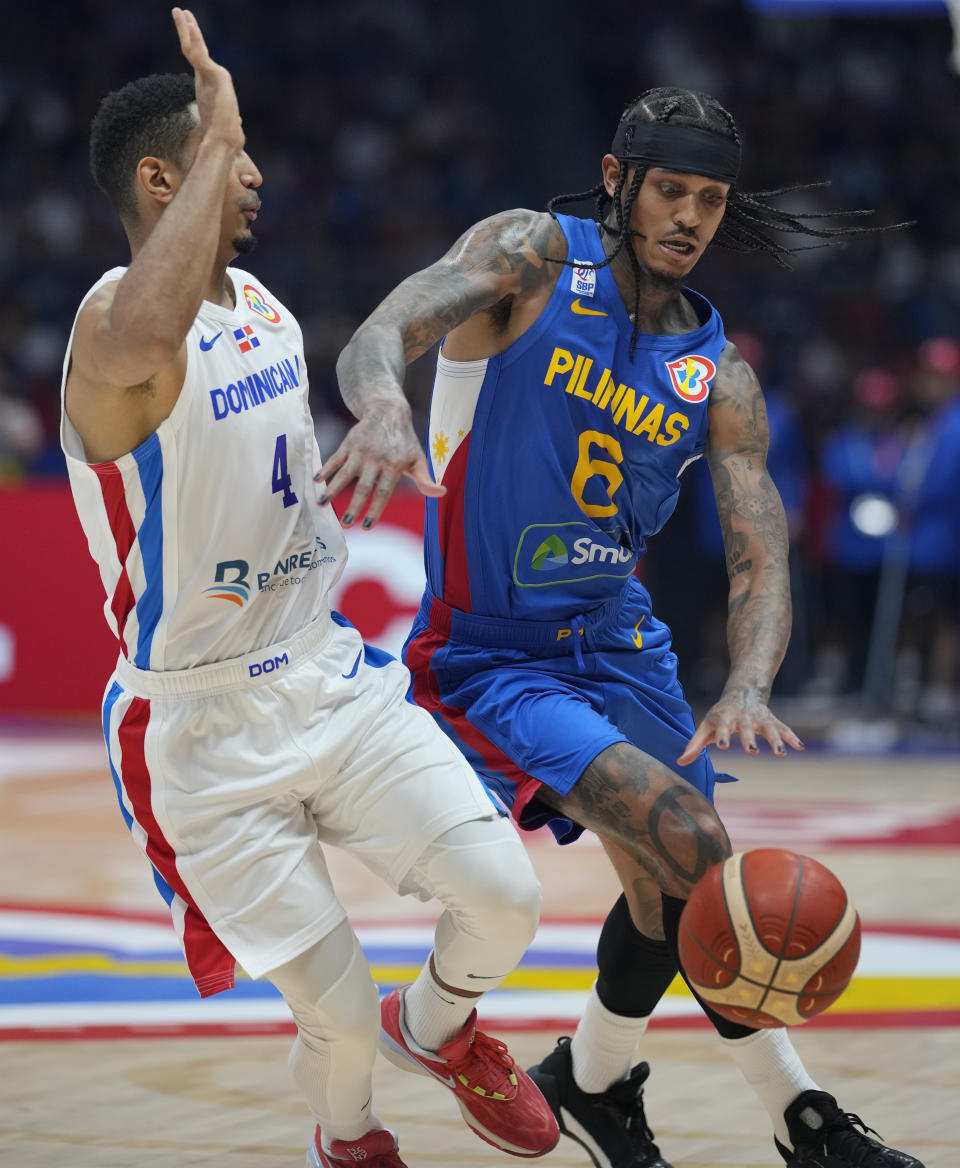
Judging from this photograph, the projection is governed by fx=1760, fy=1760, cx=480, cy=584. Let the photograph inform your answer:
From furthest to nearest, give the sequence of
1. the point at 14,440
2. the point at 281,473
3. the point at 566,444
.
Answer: the point at 14,440 < the point at 566,444 < the point at 281,473

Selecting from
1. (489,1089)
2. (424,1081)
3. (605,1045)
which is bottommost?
(424,1081)

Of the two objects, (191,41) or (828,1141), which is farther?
(828,1141)

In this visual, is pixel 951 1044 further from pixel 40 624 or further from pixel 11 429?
pixel 11 429

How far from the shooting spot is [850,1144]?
3781 millimetres

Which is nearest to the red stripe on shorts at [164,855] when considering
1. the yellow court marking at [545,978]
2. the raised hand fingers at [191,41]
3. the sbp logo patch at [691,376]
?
the raised hand fingers at [191,41]

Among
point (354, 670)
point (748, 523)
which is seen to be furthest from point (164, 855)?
point (748, 523)

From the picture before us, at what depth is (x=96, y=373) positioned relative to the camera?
3322 mm

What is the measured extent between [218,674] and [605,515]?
994 mm

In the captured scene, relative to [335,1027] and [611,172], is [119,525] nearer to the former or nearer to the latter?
[335,1027]

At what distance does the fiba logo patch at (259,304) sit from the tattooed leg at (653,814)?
116 cm

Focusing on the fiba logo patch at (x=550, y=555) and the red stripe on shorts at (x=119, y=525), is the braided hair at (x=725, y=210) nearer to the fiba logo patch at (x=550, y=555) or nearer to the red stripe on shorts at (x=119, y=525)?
the fiba logo patch at (x=550, y=555)

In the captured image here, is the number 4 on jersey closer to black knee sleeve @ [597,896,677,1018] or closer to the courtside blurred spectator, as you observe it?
black knee sleeve @ [597,896,677,1018]

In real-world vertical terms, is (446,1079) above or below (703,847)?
below

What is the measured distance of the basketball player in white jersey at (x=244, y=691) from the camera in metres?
3.47
